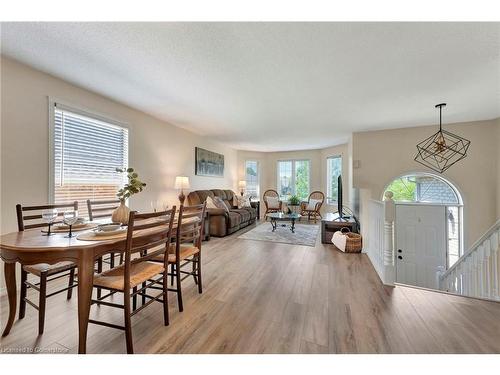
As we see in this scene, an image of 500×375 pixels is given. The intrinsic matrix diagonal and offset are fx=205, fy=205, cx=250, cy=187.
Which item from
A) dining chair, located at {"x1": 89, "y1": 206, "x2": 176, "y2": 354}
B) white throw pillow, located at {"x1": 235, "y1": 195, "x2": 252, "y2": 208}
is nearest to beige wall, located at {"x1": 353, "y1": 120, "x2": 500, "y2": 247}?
white throw pillow, located at {"x1": 235, "y1": 195, "x2": 252, "y2": 208}

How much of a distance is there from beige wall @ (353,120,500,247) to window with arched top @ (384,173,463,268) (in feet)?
0.37

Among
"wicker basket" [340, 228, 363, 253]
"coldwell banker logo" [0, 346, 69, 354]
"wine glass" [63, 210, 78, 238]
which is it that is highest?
"wine glass" [63, 210, 78, 238]

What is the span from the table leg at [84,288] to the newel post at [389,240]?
2.81 m

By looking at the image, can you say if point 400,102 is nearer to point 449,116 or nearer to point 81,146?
point 449,116

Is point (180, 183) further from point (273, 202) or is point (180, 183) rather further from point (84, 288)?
point (273, 202)

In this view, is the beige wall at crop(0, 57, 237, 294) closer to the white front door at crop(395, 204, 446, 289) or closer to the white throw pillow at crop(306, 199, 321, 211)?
the white front door at crop(395, 204, 446, 289)

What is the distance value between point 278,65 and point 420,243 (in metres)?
3.96

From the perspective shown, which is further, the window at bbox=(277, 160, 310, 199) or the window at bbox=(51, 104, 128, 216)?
the window at bbox=(277, 160, 310, 199)

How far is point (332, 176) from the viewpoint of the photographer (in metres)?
6.75

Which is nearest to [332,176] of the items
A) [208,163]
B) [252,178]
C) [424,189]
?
[424,189]

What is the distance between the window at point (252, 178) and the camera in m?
7.64

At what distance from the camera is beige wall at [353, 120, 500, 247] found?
3680mm
